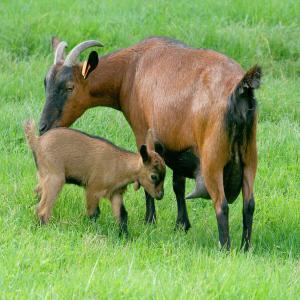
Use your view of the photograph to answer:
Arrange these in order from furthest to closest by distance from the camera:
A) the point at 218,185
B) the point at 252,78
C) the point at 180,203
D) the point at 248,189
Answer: the point at 180,203 < the point at 248,189 < the point at 218,185 < the point at 252,78

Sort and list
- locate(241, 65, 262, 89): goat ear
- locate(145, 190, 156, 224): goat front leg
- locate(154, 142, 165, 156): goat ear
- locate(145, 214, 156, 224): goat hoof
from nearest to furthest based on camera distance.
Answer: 1. locate(241, 65, 262, 89): goat ear
2. locate(154, 142, 165, 156): goat ear
3. locate(145, 214, 156, 224): goat hoof
4. locate(145, 190, 156, 224): goat front leg

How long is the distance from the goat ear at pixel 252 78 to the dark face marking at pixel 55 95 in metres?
2.32

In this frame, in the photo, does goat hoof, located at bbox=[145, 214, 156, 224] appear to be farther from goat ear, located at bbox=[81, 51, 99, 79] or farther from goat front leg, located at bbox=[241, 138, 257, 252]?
goat ear, located at bbox=[81, 51, 99, 79]

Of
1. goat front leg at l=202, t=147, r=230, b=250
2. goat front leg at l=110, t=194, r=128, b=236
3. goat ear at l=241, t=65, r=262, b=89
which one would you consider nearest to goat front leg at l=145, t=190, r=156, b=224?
goat front leg at l=110, t=194, r=128, b=236

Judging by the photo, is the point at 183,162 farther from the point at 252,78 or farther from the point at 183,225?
the point at 252,78

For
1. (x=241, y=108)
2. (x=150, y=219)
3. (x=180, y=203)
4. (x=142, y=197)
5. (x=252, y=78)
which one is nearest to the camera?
(x=252, y=78)

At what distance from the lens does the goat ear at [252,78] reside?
286 inches

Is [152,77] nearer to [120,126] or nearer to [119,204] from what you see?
[119,204]

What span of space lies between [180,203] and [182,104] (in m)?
1.18

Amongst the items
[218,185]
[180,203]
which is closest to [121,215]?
[180,203]

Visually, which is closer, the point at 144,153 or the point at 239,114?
the point at 239,114

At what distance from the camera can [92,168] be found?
327 inches

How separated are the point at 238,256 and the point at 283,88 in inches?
213

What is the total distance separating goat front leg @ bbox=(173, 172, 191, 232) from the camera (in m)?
8.59
